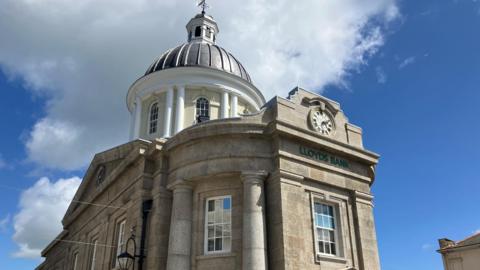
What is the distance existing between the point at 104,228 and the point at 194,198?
6.21 meters

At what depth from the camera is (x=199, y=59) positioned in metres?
26.8

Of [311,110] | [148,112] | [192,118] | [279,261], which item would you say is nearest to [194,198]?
[279,261]

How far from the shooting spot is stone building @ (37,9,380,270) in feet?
44.8

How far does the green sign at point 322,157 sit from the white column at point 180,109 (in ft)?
34.0

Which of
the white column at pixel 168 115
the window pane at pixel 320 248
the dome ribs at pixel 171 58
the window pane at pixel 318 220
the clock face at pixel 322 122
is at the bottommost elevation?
the window pane at pixel 320 248

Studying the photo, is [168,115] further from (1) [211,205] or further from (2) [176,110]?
(1) [211,205]

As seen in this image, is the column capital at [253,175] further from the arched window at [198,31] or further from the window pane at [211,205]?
the arched window at [198,31]

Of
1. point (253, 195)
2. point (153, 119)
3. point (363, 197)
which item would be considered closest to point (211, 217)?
point (253, 195)

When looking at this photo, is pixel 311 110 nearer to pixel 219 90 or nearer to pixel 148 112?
pixel 219 90

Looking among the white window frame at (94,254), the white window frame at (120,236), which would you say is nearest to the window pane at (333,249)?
the white window frame at (120,236)

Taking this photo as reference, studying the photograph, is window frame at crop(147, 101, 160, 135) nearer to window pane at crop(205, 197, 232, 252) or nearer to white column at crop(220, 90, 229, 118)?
white column at crop(220, 90, 229, 118)

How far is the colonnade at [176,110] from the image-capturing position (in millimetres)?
24250

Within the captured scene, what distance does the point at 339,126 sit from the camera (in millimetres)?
16953

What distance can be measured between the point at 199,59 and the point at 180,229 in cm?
1470
